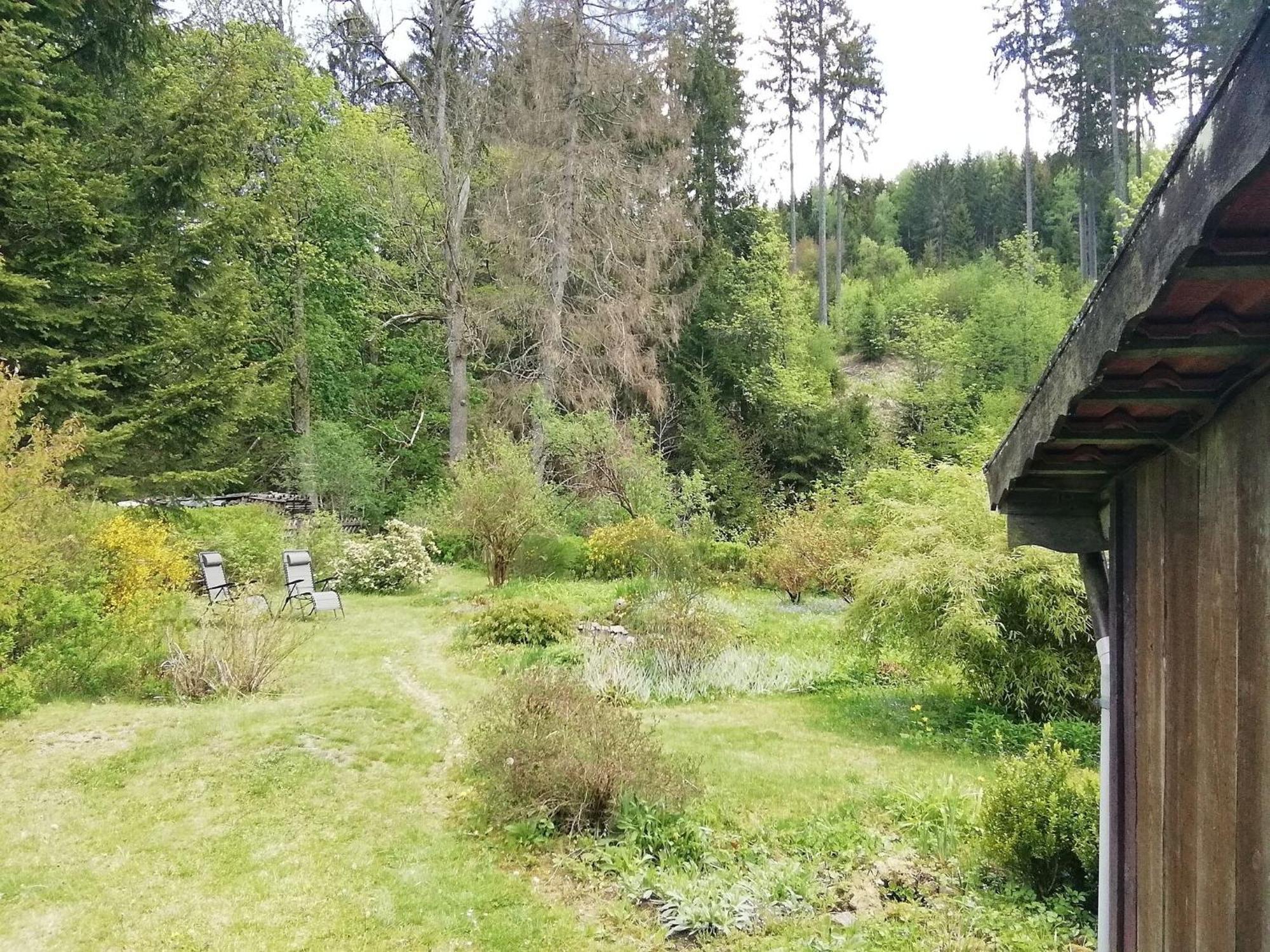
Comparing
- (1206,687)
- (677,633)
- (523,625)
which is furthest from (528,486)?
(1206,687)

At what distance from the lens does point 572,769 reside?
16.1 feet

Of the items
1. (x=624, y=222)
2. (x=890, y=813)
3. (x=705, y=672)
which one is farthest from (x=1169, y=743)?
(x=624, y=222)

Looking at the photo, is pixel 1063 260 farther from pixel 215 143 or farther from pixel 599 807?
pixel 599 807

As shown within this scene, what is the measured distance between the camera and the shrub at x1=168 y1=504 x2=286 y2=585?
13.4 meters

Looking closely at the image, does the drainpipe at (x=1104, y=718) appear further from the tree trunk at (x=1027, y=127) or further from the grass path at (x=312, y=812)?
the tree trunk at (x=1027, y=127)

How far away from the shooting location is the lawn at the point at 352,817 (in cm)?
392

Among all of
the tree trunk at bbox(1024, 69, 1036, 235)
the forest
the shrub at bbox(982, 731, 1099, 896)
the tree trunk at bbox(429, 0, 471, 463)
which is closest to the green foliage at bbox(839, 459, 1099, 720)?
the forest

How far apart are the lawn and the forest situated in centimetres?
4

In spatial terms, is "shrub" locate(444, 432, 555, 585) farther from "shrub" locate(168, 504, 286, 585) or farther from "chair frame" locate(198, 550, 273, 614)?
"chair frame" locate(198, 550, 273, 614)

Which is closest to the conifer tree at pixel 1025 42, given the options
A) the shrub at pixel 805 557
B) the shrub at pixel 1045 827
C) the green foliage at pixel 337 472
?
the shrub at pixel 805 557

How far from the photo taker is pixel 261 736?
641 centimetres

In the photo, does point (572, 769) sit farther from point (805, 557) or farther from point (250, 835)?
point (805, 557)

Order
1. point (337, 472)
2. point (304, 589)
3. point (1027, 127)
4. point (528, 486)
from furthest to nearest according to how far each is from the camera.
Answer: point (1027, 127) < point (337, 472) < point (528, 486) < point (304, 589)

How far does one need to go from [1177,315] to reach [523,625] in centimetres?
902
